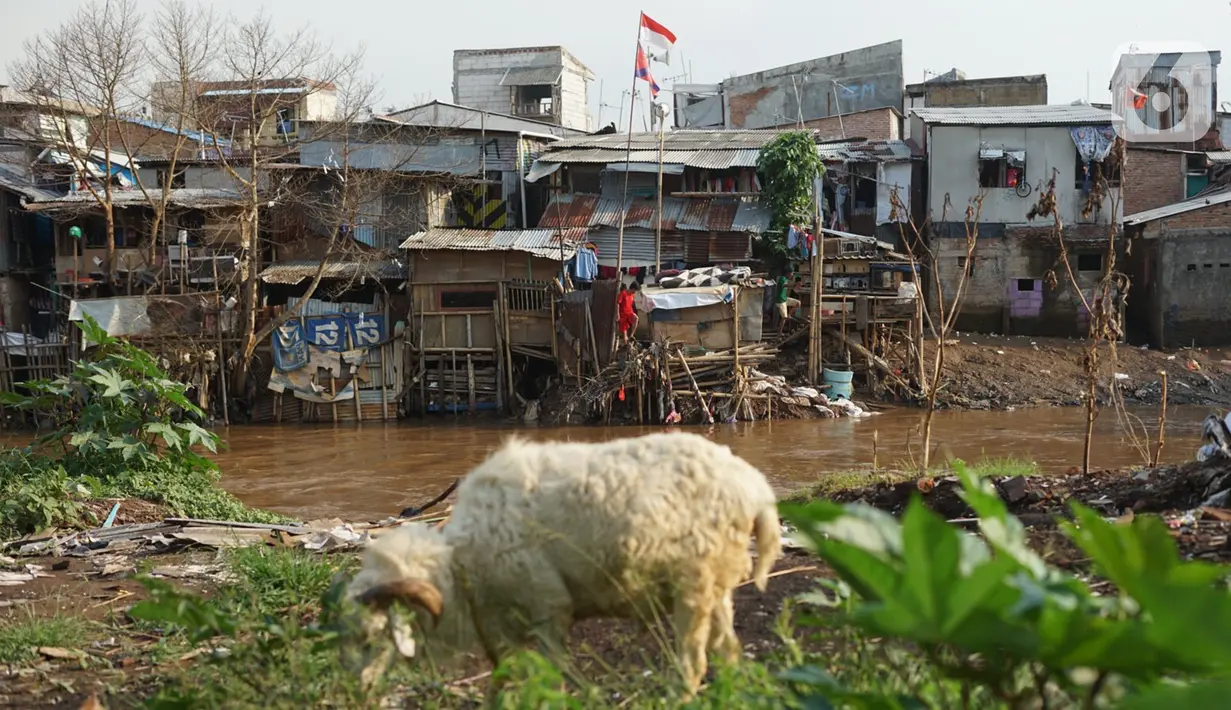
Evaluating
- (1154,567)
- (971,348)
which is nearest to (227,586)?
(1154,567)

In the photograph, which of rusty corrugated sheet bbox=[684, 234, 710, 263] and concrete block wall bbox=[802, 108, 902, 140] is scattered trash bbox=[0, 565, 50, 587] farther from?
concrete block wall bbox=[802, 108, 902, 140]

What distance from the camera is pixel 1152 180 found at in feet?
106

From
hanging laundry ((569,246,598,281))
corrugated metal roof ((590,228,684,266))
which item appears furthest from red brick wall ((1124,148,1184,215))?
hanging laundry ((569,246,598,281))

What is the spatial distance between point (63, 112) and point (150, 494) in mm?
18779

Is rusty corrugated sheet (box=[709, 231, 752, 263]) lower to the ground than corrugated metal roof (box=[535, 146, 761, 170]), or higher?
lower

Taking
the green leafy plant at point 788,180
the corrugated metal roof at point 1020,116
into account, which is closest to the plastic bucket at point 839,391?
the green leafy plant at point 788,180

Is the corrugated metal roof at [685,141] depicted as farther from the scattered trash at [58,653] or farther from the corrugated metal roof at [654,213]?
the scattered trash at [58,653]

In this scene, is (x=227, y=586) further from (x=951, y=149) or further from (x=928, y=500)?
(x=951, y=149)

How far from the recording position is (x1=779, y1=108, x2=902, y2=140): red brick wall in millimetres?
34125

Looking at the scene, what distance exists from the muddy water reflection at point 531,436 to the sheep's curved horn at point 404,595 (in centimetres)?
1035

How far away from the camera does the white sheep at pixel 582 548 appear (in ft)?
14.9

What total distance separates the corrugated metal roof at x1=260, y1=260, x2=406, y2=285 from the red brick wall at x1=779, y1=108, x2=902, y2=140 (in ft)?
49.6

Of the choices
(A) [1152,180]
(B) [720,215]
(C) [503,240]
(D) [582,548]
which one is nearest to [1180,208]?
(A) [1152,180]

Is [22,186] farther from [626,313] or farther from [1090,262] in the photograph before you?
[1090,262]
